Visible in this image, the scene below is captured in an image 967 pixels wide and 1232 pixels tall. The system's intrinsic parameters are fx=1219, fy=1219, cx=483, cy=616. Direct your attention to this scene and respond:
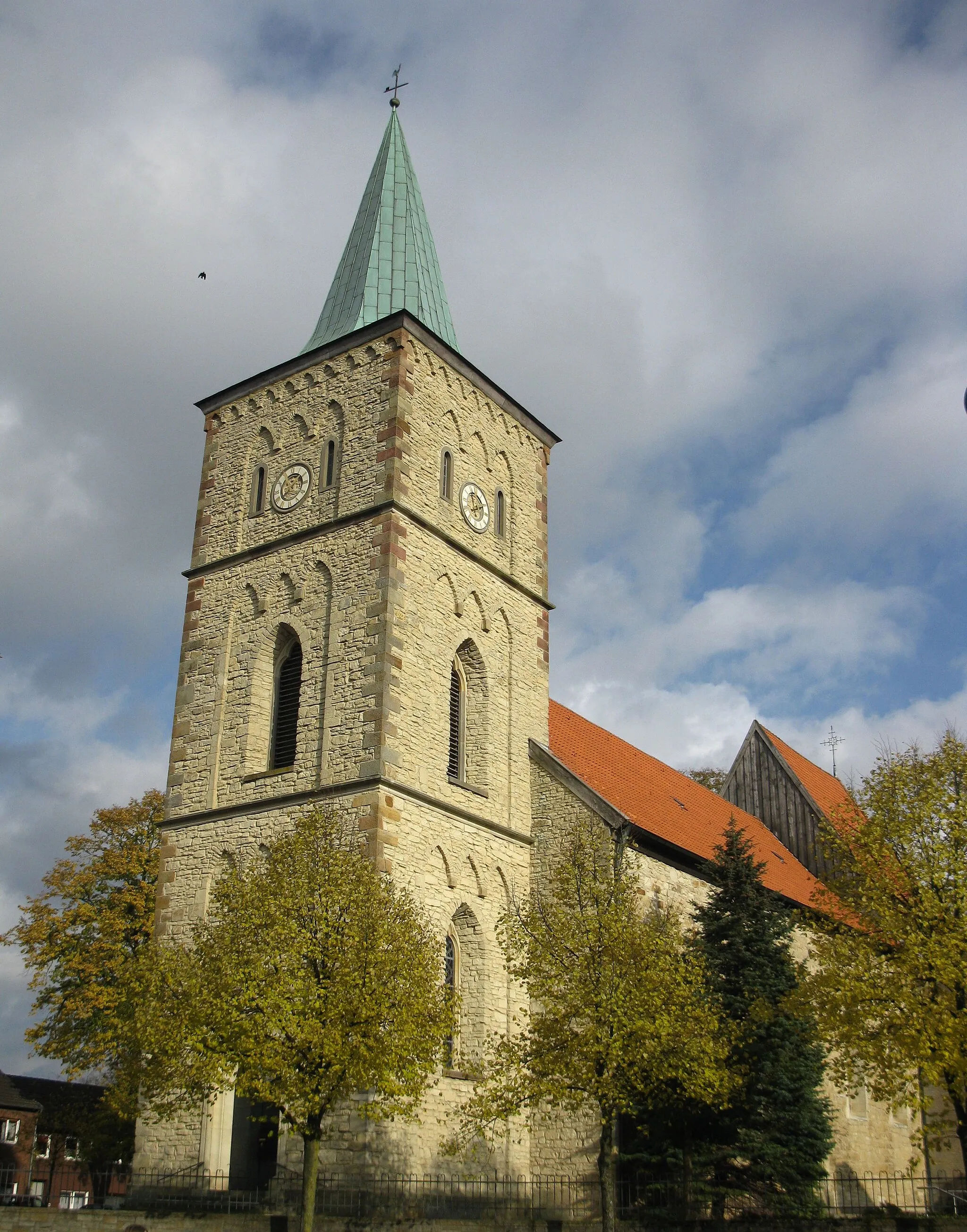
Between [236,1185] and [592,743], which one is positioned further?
[592,743]

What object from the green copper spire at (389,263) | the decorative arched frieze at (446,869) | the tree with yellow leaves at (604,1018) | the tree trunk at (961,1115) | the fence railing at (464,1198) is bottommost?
the fence railing at (464,1198)

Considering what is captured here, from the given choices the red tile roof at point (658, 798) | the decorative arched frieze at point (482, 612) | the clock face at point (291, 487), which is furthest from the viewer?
the red tile roof at point (658, 798)

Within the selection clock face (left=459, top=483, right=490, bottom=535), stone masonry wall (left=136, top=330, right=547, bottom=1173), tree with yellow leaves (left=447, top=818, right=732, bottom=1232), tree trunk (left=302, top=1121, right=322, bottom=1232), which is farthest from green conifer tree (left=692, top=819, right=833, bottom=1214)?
clock face (left=459, top=483, right=490, bottom=535)

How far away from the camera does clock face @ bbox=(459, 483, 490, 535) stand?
23531 millimetres

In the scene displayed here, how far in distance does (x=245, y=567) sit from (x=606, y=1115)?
1216 cm

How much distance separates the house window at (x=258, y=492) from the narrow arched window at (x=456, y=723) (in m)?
4.93

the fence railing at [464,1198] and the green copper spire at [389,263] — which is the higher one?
the green copper spire at [389,263]

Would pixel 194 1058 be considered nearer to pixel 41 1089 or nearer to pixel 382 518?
pixel 382 518

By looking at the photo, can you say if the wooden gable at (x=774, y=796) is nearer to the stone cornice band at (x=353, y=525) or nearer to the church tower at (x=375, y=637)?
the church tower at (x=375, y=637)

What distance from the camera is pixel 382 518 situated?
832 inches

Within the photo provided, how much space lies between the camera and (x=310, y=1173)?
48.2ft

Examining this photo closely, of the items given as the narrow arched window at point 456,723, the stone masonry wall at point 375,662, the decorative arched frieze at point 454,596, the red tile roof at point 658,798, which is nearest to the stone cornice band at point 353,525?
the stone masonry wall at point 375,662

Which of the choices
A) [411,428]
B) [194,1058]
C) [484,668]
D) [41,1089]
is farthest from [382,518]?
[41,1089]

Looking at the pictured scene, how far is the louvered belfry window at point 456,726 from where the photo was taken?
71.6 ft
